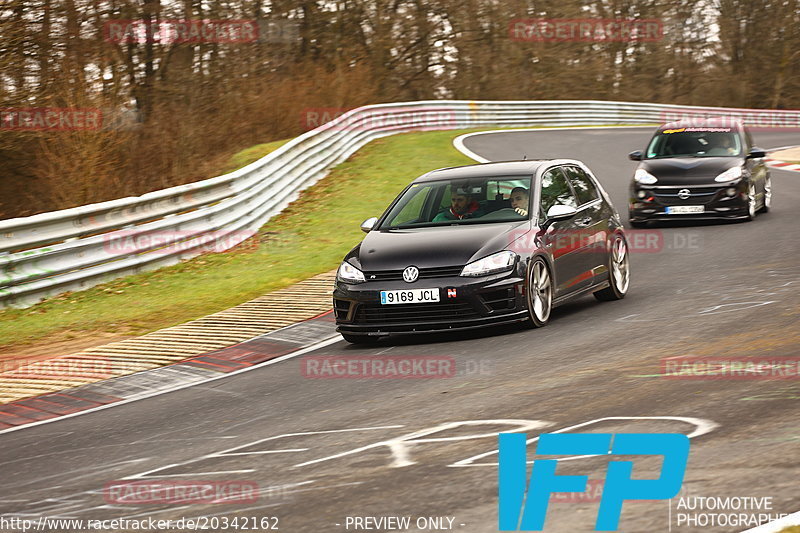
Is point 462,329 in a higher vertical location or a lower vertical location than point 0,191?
higher

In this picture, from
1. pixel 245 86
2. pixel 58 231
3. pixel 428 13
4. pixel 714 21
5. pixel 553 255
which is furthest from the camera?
pixel 714 21

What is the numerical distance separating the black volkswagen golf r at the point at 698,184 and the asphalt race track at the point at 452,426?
19.8ft

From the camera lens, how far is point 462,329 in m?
9.70

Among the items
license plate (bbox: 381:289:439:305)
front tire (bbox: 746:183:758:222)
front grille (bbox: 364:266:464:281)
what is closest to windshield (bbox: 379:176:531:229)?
front grille (bbox: 364:266:464:281)

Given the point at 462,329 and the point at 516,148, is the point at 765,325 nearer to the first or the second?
the point at 462,329

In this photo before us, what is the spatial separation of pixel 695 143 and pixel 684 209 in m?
1.57

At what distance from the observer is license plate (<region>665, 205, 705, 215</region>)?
55.9 ft

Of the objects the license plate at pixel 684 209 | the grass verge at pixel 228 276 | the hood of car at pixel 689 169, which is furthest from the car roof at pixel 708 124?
the grass verge at pixel 228 276

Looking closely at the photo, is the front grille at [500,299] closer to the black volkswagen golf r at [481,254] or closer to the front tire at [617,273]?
the black volkswagen golf r at [481,254]

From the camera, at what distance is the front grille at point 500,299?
9.66m

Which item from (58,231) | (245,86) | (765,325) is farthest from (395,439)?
(245,86)

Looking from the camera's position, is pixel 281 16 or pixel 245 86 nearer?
pixel 245 86

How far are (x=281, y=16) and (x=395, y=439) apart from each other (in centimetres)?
Result: 3848

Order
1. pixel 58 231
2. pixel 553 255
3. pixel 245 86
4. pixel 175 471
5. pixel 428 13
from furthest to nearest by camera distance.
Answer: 1. pixel 428 13
2. pixel 245 86
3. pixel 58 231
4. pixel 553 255
5. pixel 175 471
